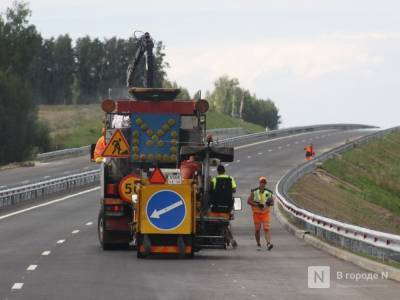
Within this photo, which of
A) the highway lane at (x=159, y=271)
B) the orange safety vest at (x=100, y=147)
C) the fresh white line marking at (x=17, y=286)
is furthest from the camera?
the orange safety vest at (x=100, y=147)

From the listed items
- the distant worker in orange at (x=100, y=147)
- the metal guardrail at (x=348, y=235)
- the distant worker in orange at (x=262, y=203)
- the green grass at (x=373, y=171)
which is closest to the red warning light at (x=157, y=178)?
the distant worker in orange at (x=100, y=147)

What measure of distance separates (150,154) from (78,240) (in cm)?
483

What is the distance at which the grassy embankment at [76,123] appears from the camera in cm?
11781

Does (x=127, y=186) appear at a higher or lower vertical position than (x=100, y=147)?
lower

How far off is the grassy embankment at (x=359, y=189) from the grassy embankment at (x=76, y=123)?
113 ft

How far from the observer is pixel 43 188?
2140 inches

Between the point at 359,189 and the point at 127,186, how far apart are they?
44.5 metres

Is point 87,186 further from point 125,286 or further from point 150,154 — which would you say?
point 125,286

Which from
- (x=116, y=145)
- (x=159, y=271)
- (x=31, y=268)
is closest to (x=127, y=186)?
(x=116, y=145)

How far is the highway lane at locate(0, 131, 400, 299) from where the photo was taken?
16.5 meters

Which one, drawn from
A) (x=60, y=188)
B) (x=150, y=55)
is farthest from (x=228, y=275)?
(x=60, y=188)

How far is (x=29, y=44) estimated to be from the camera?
125 meters

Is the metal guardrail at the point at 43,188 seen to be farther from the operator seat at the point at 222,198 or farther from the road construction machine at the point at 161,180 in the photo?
the operator seat at the point at 222,198

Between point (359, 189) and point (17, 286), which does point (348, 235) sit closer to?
point (17, 286)
